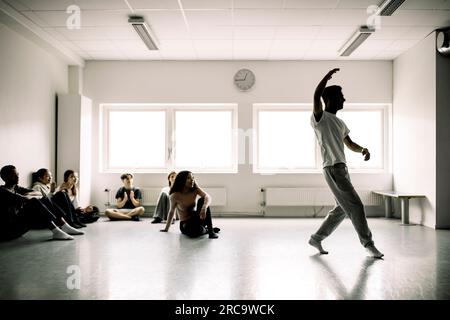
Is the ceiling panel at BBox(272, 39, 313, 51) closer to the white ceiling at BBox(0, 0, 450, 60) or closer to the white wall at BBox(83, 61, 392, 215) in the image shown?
the white ceiling at BBox(0, 0, 450, 60)

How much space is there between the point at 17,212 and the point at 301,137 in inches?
192

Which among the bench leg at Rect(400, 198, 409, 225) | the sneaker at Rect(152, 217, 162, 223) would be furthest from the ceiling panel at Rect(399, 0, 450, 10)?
the sneaker at Rect(152, 217, 162, 223)

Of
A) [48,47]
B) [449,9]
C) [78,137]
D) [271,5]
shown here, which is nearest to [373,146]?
[449,9]

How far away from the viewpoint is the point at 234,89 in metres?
7.22

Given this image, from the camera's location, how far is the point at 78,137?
263 inches

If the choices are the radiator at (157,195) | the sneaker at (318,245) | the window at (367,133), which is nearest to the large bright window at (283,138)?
the window at (367,133)

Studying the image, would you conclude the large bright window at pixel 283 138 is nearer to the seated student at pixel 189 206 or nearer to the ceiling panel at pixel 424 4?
the seated student at pixel 189 206

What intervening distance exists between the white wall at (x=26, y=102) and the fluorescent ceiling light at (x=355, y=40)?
4.74m

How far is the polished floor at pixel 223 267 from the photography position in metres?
2.61

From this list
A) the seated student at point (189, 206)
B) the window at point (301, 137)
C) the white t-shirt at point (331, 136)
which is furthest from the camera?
the window at point (301, 137)

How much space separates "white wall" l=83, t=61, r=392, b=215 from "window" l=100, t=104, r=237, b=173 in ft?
0.70

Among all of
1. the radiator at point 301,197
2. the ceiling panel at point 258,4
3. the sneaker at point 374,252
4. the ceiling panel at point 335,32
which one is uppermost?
the ceiling panel at point 258,4

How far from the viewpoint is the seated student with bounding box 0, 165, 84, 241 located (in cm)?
436

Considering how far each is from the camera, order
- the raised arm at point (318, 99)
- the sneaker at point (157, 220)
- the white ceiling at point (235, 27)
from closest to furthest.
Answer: the raised arm at point (318, 99) < the white ceiling at point (235, 27) < the sneaker at point (157, 220)
